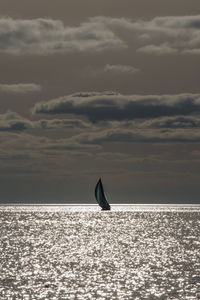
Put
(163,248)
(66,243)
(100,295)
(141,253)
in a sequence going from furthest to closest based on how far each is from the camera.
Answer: (66,243) < (163,248) < (141,253) < (100,295)

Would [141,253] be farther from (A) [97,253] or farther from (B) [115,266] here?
(B) [115,266]

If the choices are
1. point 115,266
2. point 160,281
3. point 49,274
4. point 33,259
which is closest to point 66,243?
point 33,259

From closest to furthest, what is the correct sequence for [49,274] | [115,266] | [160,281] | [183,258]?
[160,281], [49,274], [115,266], [183,258]

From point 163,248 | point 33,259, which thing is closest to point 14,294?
point 33,259

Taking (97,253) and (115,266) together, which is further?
(97,253)

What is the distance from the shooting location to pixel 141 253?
4193 inches

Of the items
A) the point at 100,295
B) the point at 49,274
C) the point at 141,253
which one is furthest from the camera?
the point at 141,253

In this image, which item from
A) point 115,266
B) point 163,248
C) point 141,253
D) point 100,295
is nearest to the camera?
point 100,295

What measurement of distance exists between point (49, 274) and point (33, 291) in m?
14.1

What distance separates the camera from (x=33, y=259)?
96.6 metres

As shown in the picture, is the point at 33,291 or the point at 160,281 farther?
the point at 160,281

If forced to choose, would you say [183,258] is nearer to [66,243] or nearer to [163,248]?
[163,248]

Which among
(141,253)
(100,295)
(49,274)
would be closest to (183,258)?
(141,253)

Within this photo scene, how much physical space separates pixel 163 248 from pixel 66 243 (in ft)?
76.5
